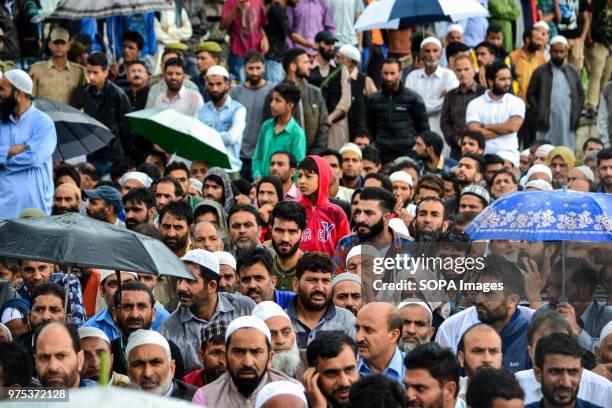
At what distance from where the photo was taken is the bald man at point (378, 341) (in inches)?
381

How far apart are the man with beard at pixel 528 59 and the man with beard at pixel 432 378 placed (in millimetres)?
12879

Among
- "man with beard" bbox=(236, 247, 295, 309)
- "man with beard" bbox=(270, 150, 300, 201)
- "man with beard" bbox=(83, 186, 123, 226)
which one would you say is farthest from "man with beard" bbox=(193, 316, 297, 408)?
"man with beard" bbox=(270, 150, 300, 201)

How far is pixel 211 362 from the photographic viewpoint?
10008mm

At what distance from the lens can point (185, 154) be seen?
16328 mm

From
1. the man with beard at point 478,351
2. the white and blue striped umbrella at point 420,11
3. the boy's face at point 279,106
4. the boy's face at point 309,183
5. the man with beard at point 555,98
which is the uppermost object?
the white and blue striped umbrella at point 420,11

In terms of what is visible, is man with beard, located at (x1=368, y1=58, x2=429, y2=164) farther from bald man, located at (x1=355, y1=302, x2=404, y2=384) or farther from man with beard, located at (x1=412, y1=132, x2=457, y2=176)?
bald man, located at (x1=355, y1=302, x2=404, y2=384)

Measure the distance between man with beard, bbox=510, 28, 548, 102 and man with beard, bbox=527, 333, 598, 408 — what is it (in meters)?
12.6

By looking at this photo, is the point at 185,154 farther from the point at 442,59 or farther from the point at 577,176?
the point at 442,59

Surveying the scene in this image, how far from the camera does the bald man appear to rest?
9.68 m

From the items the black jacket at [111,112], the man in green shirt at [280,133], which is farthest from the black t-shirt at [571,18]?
the black jacket at [111,112]

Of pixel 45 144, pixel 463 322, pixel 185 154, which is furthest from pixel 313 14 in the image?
pixel 463 322

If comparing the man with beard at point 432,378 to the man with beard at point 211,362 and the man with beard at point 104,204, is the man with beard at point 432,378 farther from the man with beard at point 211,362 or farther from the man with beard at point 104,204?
the man with beard at point 104,204

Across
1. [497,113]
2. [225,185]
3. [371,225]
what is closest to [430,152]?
[497,113]

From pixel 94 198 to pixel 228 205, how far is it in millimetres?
1415
